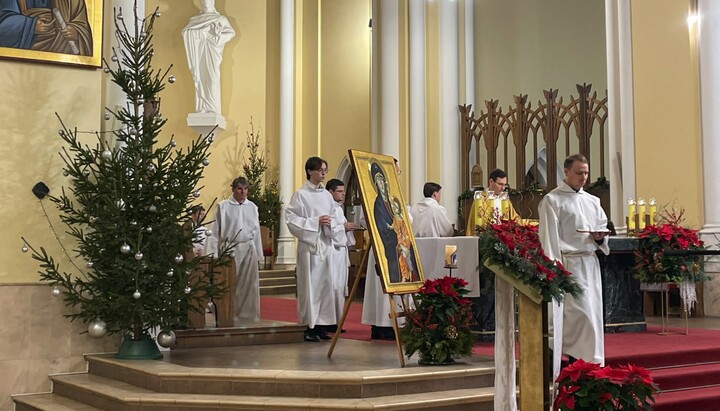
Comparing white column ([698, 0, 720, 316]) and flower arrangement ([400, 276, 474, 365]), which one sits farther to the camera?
white column ([698, 0, 720, 316])

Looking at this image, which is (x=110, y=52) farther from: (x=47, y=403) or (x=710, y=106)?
(x=710, y=106)

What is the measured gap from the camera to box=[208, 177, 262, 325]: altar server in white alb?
374 inches

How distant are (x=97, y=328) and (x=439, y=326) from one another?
111 inches

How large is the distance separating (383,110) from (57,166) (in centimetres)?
831

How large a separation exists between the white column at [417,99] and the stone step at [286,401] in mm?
8865

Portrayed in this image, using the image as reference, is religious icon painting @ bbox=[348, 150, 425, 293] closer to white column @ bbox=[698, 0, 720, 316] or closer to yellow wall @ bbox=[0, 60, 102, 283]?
yellow wall @ bbox=[0, 60, 102, 283]

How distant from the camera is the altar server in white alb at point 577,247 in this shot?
20.8 feet

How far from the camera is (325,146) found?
18.4 meters

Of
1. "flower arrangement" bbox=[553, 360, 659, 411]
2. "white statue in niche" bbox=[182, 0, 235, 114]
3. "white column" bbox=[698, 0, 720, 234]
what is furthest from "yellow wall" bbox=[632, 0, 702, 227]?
"white statue in niche" bbox=[182, 0, 235, 114]

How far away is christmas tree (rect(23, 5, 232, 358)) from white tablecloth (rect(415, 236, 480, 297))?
6.50 ft

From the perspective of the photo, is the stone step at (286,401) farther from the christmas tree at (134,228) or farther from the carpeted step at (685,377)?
the carpeted step at (685,377)

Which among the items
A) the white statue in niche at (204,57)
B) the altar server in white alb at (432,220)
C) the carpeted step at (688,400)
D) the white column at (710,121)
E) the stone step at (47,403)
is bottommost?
the stone step at (47,403)

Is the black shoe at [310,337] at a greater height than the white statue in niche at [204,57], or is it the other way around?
the white statue in niche at [204,57]

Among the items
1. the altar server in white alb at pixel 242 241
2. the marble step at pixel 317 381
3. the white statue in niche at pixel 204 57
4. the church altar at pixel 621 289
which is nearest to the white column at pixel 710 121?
the church altar at pixel 621 289
